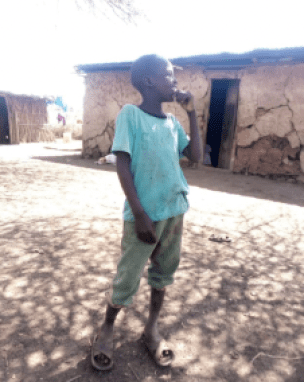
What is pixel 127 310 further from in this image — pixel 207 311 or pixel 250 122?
pixel 250 122

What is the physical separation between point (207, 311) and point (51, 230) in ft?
5.71

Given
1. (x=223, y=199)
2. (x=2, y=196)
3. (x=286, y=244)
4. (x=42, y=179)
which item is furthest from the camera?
(x=42, y=179)

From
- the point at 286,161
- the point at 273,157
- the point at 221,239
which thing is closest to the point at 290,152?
the point at 286,161

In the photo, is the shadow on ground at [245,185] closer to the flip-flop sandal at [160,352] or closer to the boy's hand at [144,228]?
the flip-flop sandal at [160,352]

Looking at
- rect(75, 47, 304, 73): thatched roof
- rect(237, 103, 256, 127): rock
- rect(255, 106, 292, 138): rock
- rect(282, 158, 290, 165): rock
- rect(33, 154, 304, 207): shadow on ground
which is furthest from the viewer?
rect(237, 103, 256, 127): rock

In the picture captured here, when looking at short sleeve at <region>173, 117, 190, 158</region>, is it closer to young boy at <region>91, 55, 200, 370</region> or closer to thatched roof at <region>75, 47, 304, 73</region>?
young boy at <region>91, 55, 200, 370</region>

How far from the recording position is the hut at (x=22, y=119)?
503 inches

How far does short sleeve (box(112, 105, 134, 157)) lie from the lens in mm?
1176

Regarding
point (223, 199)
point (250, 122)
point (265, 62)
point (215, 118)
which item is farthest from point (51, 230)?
point (215, 118)

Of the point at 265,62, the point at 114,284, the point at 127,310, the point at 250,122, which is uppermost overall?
the point at 265,62

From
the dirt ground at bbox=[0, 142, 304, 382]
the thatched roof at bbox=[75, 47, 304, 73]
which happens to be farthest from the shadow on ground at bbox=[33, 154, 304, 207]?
the thatched roof at bbox=[75, 47, 304, 73]

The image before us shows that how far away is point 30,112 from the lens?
13.5 m

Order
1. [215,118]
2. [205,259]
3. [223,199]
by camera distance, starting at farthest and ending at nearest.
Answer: [215,118] < [223,199] < [205,259]

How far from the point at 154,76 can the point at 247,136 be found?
5781mm
